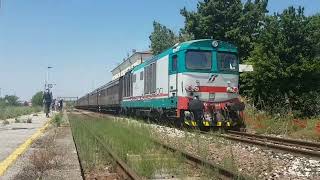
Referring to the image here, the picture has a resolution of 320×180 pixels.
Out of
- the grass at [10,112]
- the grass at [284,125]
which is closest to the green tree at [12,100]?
the grass at [10,112]

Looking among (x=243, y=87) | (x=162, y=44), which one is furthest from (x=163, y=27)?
(x=243, y=87)

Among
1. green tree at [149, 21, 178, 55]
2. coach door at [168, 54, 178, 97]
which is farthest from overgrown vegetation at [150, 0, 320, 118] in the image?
green tree at [149, 21, 178, 55]

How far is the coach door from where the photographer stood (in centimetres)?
2089

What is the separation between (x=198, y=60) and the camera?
68.2 ft

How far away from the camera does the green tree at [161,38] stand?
3265 inches

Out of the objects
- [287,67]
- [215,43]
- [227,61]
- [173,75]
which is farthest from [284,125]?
[287,67]

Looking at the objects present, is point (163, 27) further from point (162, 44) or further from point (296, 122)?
point (296, 122)

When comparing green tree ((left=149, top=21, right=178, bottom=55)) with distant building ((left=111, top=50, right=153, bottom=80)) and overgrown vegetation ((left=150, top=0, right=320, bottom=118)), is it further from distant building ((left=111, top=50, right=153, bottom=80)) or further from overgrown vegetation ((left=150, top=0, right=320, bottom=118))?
overgrown vegetation ((left=150, top=0, right=320, bottom=118))

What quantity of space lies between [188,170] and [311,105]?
17.7 meters

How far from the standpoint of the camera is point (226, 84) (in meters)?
20.9

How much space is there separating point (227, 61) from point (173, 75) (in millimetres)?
2184

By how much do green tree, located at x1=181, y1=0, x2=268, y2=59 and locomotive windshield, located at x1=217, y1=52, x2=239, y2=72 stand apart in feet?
60.5

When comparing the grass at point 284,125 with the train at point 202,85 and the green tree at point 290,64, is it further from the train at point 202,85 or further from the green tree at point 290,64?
the green tree at point 290,64

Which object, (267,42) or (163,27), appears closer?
(267,42)
